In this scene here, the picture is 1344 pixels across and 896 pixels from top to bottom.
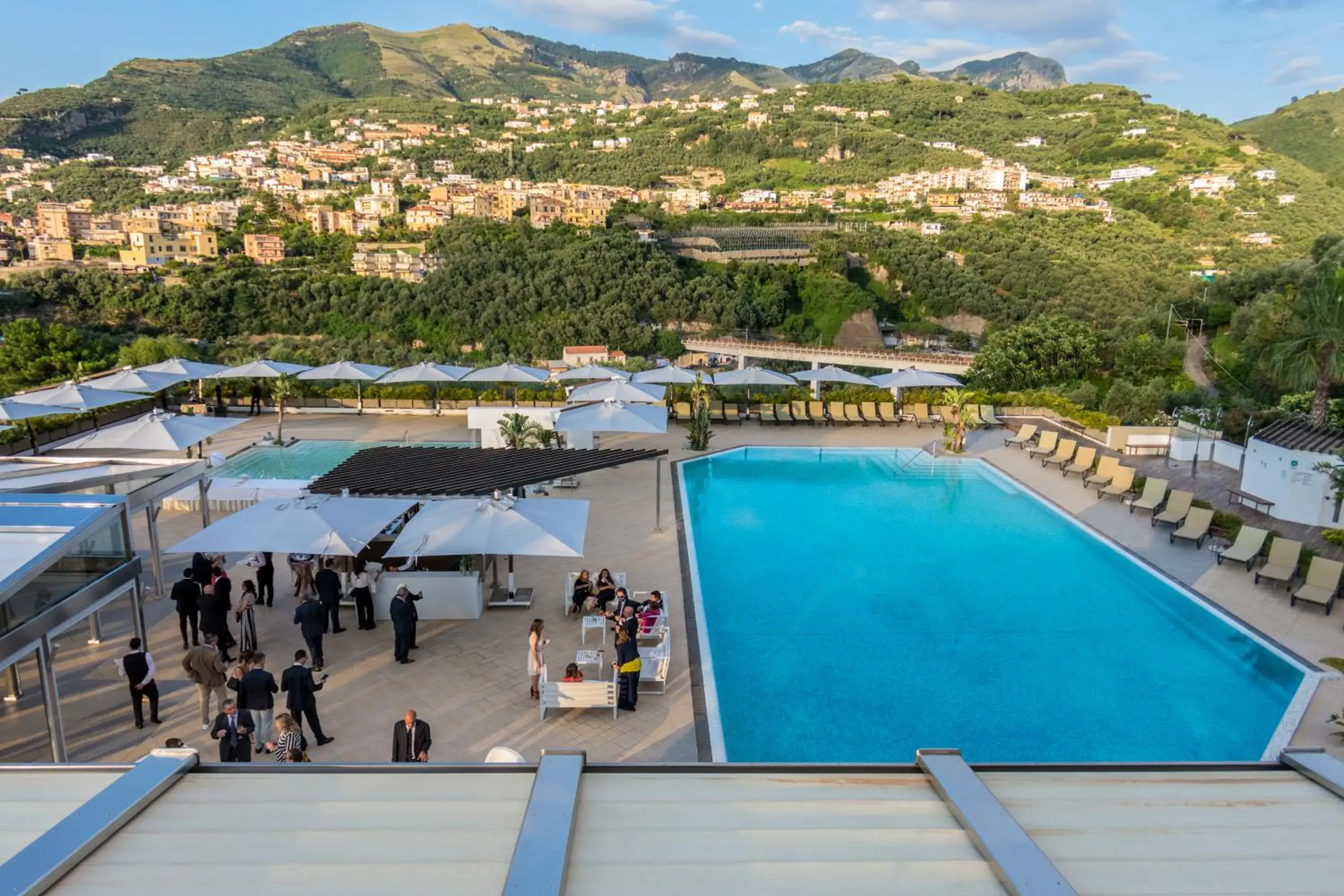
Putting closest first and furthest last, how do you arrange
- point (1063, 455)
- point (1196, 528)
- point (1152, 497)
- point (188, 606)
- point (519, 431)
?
point (188, 606) < point (1196, 528) < point (1152, 497) < point (519, 431) < point (1063, 455)

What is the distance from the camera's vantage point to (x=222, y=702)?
260 inches

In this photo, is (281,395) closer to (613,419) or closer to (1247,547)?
(613,419)

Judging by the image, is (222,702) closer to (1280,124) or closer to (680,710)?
(680,710)

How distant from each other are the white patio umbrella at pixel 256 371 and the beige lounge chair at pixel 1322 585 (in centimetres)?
1851

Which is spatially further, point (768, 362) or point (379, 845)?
point (768, 362)

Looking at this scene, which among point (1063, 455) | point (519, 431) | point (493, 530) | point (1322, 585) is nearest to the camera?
point (493, 530)

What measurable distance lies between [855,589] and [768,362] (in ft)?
136

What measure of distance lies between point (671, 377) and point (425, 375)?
577 centimetres

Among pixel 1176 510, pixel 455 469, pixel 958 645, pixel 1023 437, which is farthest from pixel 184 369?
pixel 1176 510

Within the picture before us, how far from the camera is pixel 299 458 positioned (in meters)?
15.7

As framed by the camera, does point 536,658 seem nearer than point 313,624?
Yes

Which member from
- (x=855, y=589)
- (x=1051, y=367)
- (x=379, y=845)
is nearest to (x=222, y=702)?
(x=379, y=845)

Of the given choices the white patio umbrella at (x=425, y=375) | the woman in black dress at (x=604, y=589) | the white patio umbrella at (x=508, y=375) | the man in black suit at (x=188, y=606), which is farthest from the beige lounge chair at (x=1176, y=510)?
the white patio umbrella at (x=425, y=375)

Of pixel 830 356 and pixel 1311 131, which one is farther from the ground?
pixel 1311 131
